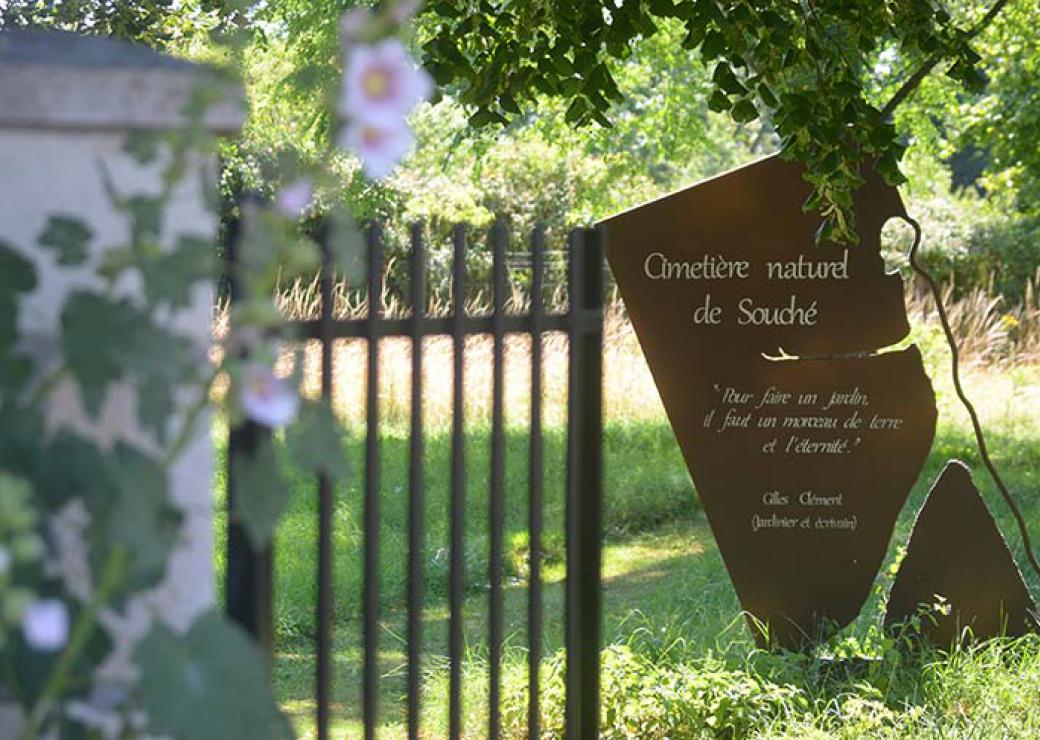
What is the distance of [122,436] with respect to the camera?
5.09ft

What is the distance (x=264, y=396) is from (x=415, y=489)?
186 cm

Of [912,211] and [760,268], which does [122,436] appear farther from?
[912,211]

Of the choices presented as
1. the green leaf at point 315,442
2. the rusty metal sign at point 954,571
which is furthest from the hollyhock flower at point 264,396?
the rusty metal sign at point 954,571

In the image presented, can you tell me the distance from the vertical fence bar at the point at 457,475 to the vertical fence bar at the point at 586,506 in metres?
0.35

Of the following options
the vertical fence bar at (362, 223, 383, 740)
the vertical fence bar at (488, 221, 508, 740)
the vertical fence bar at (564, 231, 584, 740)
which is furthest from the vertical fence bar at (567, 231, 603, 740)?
the vertical fence bar at (362, 223, 383, 740)

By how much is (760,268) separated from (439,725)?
1996 mm

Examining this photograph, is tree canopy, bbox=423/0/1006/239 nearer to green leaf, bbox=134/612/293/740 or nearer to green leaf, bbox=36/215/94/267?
green leaf, bbox=36/215/94/267

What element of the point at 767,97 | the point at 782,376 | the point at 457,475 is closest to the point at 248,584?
the point at 457,475

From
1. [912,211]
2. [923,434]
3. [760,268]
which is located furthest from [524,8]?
[912,211]

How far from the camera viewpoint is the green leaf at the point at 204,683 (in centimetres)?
125

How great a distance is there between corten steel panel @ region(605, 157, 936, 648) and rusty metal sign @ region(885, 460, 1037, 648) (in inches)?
4.7

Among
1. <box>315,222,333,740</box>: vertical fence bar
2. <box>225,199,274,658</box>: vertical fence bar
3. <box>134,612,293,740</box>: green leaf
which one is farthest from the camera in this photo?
<box>315,222,333,740</box>: vertical fence bar

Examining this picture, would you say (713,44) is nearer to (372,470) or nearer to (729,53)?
(729,53)

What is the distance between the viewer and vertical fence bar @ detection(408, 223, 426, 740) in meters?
3.16
